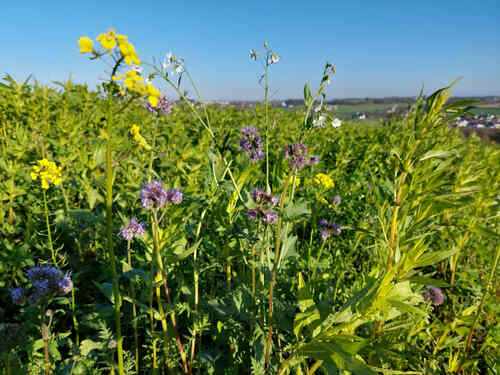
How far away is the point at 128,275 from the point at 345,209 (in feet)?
8.06

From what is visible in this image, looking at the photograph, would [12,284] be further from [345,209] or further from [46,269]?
[345,209]

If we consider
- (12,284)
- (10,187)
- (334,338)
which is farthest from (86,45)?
(10,187)

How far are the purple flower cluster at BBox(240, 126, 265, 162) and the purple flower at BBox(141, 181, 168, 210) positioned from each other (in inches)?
27.4

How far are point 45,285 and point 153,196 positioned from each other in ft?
1.94

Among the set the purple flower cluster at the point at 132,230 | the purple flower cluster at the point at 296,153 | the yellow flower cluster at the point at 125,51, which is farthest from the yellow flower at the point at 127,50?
the purple flower cluster at the point at 132,230

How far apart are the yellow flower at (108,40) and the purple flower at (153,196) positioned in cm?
60

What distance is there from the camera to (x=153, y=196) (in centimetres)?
127

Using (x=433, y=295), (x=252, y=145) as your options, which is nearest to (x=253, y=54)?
(x=252, y=145)

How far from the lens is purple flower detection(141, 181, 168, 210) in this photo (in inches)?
48.6

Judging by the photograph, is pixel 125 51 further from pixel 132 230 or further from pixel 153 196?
pixel 132 230

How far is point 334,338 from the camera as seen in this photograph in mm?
1063

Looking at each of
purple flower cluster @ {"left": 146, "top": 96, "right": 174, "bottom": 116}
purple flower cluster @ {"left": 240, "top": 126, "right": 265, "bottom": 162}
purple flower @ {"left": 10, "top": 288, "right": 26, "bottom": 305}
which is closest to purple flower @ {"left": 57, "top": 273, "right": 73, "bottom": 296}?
purple flower @ {"left": 10, "top": 288, "right": 26, "bottom": 305}

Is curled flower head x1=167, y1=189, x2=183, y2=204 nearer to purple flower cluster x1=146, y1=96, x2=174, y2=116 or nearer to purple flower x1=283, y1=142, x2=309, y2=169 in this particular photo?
purple flower x1=283, y1=142, x2=309, y2=169

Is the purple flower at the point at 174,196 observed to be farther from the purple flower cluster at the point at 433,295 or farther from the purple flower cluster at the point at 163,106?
the purple flower cluster at the point at 433,295
